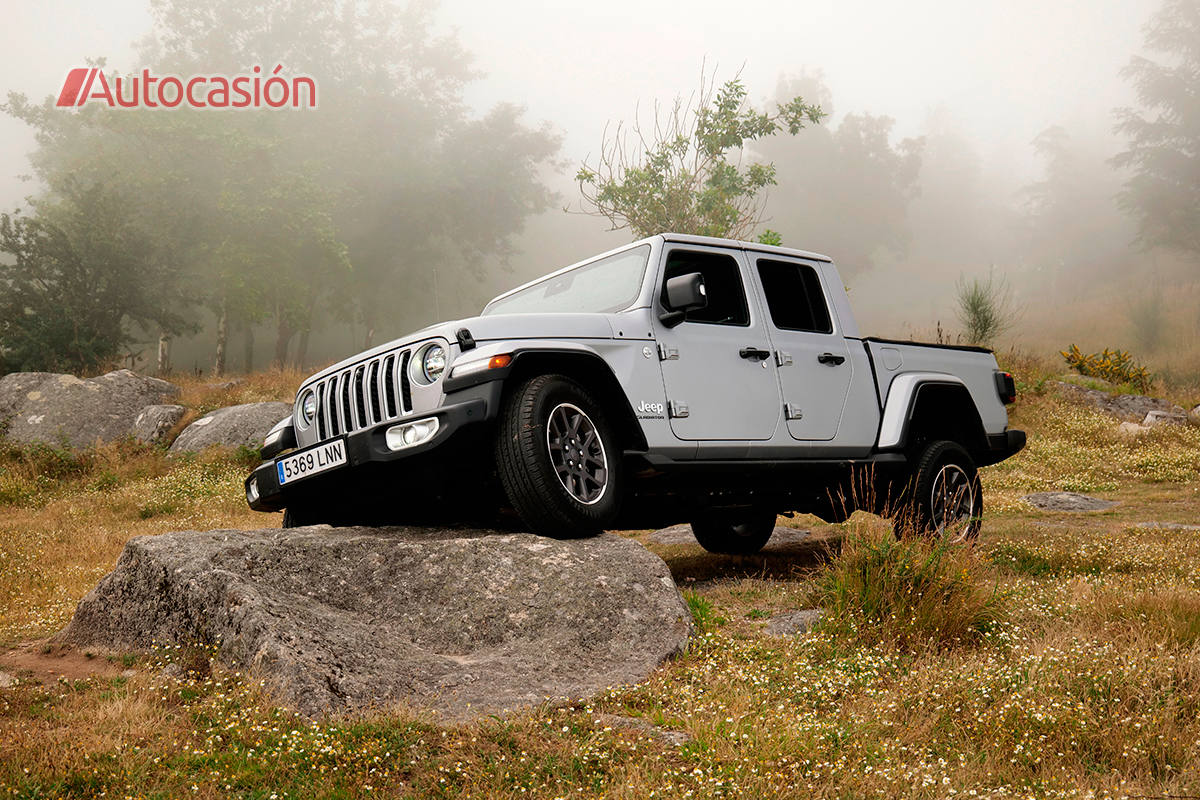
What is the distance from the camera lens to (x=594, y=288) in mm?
5770

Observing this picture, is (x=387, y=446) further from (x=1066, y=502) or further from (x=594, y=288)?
(x=1066, y=502)

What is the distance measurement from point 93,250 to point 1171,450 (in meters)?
24.0

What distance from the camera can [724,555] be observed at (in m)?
8.12

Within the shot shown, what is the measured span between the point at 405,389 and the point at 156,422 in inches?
531

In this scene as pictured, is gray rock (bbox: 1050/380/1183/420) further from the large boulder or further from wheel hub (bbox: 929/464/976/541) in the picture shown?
wheel hub (bbox: 929/464/976/541)

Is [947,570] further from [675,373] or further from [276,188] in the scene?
[276,188]

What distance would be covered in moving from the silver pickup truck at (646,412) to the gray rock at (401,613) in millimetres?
351

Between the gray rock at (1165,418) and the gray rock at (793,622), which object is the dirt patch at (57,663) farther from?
the gray rock at (1165,418)

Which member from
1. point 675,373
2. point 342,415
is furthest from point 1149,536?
point 342,415

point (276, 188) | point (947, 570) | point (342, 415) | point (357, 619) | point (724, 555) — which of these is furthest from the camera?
point (276, 188)

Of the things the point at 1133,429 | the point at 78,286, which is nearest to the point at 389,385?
the point at 1133,429

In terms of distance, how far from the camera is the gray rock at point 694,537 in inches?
349

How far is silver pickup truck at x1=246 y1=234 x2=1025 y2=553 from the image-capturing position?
458 cm

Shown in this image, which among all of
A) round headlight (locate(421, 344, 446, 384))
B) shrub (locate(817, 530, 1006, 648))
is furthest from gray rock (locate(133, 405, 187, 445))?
shrub (locate(817, 530, 1006, 648))
